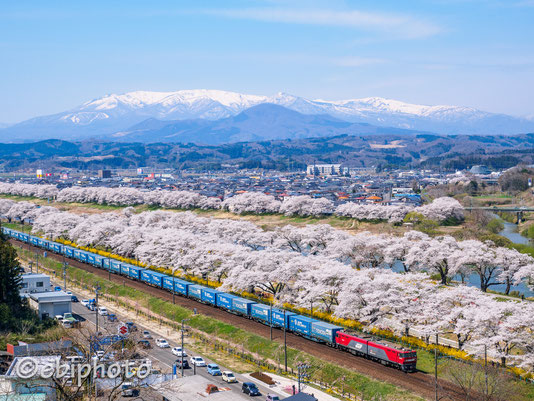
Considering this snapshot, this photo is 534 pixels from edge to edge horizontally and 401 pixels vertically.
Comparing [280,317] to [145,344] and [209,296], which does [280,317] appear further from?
[209,296]

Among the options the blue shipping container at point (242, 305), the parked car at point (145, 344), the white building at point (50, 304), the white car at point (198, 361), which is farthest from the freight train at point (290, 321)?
the white building at point (50, 304)

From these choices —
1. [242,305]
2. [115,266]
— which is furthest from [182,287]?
[115,266]

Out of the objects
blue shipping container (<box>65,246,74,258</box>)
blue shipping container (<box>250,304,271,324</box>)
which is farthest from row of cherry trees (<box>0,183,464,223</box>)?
blue shipping container (<box>250,304,271,324</box>)

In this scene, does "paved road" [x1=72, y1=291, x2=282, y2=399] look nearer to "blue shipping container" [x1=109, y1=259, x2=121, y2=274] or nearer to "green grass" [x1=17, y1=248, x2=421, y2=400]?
"green grass" [x1=17, y1=248, x2=421, y2=400]

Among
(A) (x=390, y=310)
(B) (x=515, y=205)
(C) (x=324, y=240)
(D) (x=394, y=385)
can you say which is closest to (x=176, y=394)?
(D) (x=394, y=385)

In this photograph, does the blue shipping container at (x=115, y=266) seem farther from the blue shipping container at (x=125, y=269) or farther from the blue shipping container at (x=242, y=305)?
the blue shipping container at (x=242, y=305)

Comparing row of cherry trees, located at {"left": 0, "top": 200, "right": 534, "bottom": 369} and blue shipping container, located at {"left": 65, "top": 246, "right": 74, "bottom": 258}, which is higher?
row of cherry trees, located at {"left": 0, "top": 200, "right": 534, "bottom": 369}
